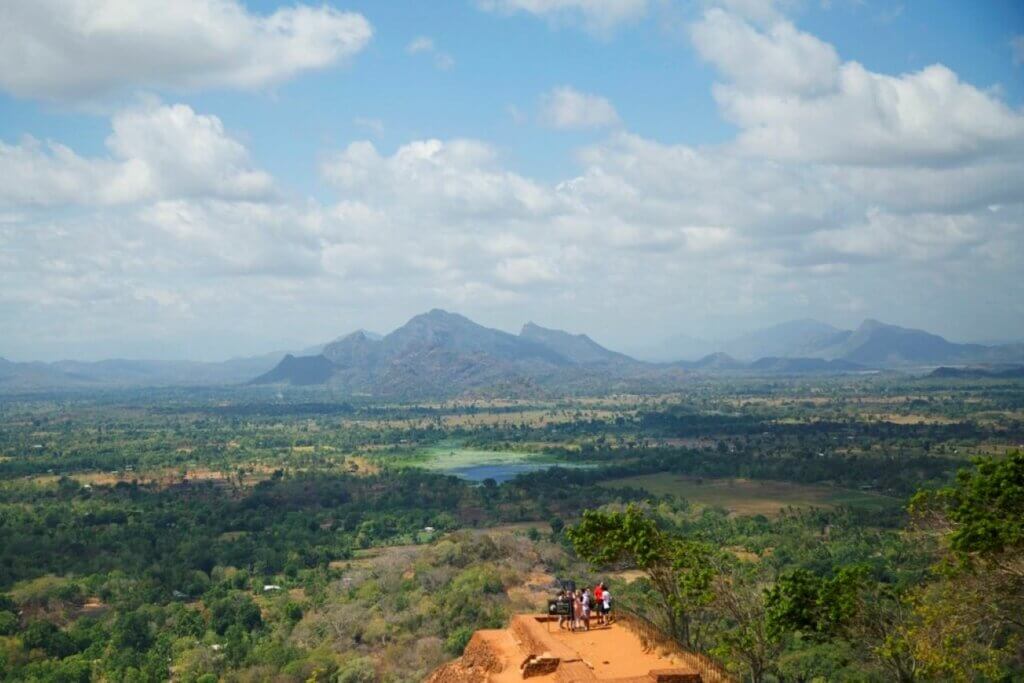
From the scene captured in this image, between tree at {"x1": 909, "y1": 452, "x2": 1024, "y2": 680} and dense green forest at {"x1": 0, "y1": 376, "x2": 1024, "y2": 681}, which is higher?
tree at {"x1": 909, "y1": 452, "x2": 1024, "y2": 680}

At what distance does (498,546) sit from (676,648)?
86.4ft

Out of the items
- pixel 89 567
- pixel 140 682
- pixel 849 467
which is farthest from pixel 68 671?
pixel 849 467

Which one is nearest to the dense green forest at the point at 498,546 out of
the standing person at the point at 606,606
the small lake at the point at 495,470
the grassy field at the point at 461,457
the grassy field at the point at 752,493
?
the grassy field at the point at 752,493

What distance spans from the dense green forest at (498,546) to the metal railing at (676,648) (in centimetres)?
70

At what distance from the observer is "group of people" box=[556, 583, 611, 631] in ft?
75.4

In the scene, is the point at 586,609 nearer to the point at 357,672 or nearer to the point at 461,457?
the point at 357,672

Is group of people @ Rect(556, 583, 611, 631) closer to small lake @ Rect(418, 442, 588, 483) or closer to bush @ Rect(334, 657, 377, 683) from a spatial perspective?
bush @ Rect(334, 657, 377, 683)

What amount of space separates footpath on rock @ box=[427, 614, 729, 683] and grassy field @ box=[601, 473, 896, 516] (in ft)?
155

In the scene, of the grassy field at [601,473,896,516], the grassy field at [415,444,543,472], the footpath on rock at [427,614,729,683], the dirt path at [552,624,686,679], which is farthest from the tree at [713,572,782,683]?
the grassy field at [415,444,543,472]

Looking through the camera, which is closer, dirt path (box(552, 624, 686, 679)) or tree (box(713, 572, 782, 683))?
dirt path (box(552, 624, 686, 679))

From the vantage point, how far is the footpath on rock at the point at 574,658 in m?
18.4

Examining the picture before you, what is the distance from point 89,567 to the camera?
50875mm

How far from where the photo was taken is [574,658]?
1914 centimetres

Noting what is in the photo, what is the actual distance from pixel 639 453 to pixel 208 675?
7443cm
